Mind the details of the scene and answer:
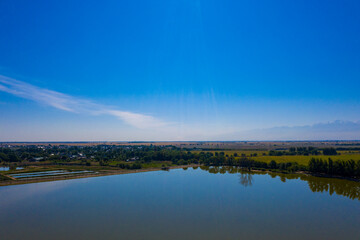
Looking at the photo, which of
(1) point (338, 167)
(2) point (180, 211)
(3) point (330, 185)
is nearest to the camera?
(2) point (180, 211)

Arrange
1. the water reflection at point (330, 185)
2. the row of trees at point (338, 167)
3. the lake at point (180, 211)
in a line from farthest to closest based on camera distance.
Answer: the row of trees at point (338, 167) < the water reflection at point (330, 185) < the lake at point (180, 211)

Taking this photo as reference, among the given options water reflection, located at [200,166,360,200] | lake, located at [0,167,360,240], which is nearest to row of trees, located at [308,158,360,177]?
water reflection, located at [200,166,360,200]

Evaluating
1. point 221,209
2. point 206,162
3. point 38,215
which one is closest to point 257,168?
point 206,162

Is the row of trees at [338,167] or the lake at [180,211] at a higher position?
the row of trees at [338,167]

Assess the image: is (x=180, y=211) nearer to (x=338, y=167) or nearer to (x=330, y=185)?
(x=330, y=185)

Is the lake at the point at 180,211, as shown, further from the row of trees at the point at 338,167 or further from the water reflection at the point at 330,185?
the row of trees at the point at 338,167

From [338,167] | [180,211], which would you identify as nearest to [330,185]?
[338,167]

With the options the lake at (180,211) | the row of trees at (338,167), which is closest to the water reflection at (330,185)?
the lake at (180,211)

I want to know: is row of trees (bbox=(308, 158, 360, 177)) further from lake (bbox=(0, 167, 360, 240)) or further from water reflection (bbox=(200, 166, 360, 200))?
lake (bbox=(0, 167, 360, 240))

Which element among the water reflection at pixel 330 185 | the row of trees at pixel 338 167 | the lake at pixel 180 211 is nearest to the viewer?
the lake at pixel 180 211
